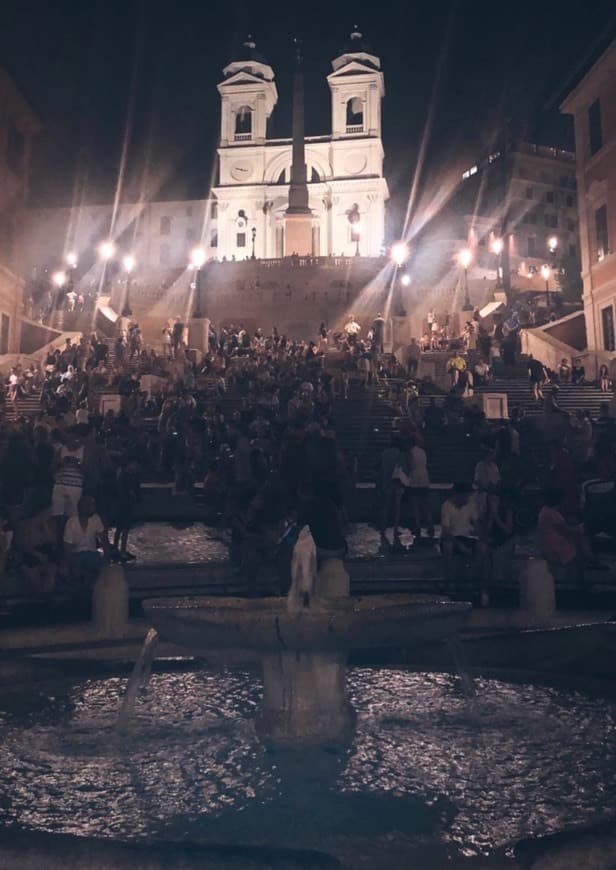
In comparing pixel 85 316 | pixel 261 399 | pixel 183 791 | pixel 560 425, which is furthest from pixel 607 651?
pixel 85 316

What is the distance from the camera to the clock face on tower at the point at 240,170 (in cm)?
7031

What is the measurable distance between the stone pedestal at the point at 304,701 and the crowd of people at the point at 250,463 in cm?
153

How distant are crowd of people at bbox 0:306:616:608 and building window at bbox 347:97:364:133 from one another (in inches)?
1969

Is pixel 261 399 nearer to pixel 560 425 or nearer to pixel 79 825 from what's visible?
pixel 560 425

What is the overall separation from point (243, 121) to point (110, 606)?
237 ft

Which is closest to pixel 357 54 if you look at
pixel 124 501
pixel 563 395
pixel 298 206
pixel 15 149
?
pixel 298 206

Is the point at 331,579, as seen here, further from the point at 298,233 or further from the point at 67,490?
the point at 298,233

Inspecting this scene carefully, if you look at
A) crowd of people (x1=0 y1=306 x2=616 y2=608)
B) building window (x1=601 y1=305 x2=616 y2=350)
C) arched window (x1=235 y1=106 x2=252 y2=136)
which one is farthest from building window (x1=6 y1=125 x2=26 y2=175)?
arched window (x1=235 y1=106 x2=252 y2=136)

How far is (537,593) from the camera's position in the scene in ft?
21.5

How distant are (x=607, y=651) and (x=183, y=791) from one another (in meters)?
3.70

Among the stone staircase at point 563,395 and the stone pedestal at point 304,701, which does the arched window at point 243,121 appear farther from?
the stone pedestal at point 304,701

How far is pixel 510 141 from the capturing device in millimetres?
68938

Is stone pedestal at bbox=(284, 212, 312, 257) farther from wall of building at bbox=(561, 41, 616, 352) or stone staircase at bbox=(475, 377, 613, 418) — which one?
stone staircase at bbox=(475, 377, 613, 418)

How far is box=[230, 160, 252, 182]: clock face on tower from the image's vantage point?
231ft
